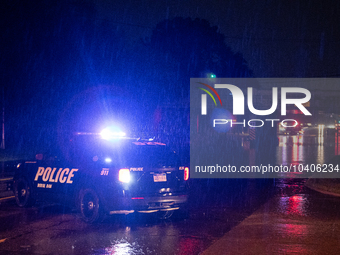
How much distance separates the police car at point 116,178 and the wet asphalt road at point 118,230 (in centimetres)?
39

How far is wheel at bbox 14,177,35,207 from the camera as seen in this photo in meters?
9.98

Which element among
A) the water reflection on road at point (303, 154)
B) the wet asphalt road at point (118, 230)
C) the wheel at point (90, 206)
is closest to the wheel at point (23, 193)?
the wet asphalt road at point (118, 230)

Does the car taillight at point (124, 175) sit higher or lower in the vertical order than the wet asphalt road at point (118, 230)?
higher

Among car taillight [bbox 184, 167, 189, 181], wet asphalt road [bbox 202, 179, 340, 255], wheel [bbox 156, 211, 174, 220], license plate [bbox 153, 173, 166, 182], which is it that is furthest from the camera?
wheel [bbox 156, 211, 174, 220]

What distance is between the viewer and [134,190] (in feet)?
26.3

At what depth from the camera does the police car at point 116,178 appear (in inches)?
316

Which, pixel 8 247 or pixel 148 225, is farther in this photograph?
pixel 148 225

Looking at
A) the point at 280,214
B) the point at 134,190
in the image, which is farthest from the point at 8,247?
the point at 280,214

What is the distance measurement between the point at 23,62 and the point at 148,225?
20226 millimetres

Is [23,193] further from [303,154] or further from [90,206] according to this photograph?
[303,154]

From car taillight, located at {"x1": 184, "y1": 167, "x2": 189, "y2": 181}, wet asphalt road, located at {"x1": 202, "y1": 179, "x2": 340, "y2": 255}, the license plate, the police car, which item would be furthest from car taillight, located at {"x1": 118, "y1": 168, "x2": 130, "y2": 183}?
wet asphalt road, located at {"x1": 202, "y1": 179, "x2": 340, "y2": 255}

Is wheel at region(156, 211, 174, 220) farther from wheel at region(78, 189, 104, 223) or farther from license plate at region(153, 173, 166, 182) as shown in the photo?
wheel at region(78, 189, 104, 223)

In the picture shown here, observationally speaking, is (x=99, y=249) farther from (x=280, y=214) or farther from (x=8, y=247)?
(x=280, y=214)

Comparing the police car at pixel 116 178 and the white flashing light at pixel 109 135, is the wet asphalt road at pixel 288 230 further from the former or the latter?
the white flashing light at pixel 109 135
